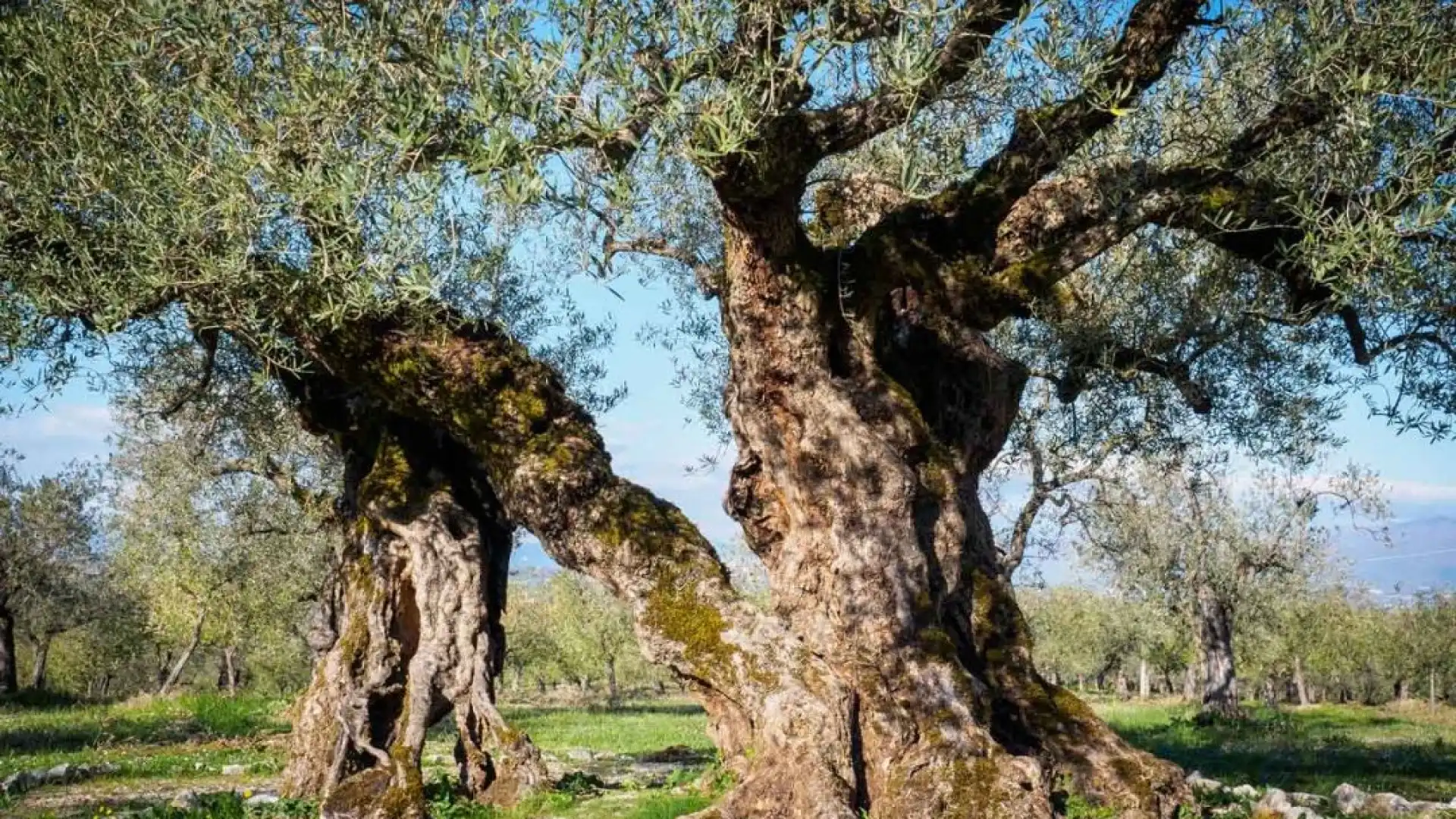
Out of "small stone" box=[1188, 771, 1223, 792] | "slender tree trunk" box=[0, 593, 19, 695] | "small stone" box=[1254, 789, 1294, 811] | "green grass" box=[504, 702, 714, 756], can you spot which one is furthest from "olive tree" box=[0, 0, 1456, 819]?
"slender tree trunk" box=[0, 593, 19, 695]

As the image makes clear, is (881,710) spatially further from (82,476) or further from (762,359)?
(82,476)

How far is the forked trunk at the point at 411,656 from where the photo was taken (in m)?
12.6

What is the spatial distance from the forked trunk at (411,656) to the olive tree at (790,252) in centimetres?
8

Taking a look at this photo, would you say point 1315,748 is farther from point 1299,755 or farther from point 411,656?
point 411,656

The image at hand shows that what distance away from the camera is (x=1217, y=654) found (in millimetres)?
35125

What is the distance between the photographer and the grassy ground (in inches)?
481

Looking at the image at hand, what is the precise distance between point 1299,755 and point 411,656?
57.1 ft

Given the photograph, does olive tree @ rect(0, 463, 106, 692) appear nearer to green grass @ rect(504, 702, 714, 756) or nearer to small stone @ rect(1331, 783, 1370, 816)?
Result: green grass @ rect(504, 702, 714, 756)

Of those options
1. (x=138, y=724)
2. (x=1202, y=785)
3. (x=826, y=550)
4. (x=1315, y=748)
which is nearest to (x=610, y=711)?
(x=138, y=724)

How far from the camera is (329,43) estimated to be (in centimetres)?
884

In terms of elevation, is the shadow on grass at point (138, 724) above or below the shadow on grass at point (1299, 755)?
above

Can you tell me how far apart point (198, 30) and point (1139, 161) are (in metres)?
8.55

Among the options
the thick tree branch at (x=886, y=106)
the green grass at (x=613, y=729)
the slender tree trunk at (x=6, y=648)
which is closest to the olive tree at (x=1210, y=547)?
the green grass at (x=613, y=729)

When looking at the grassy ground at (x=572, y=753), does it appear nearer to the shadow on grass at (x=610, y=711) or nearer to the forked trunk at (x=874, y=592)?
the shadow on grass at (x=610, y=711)
